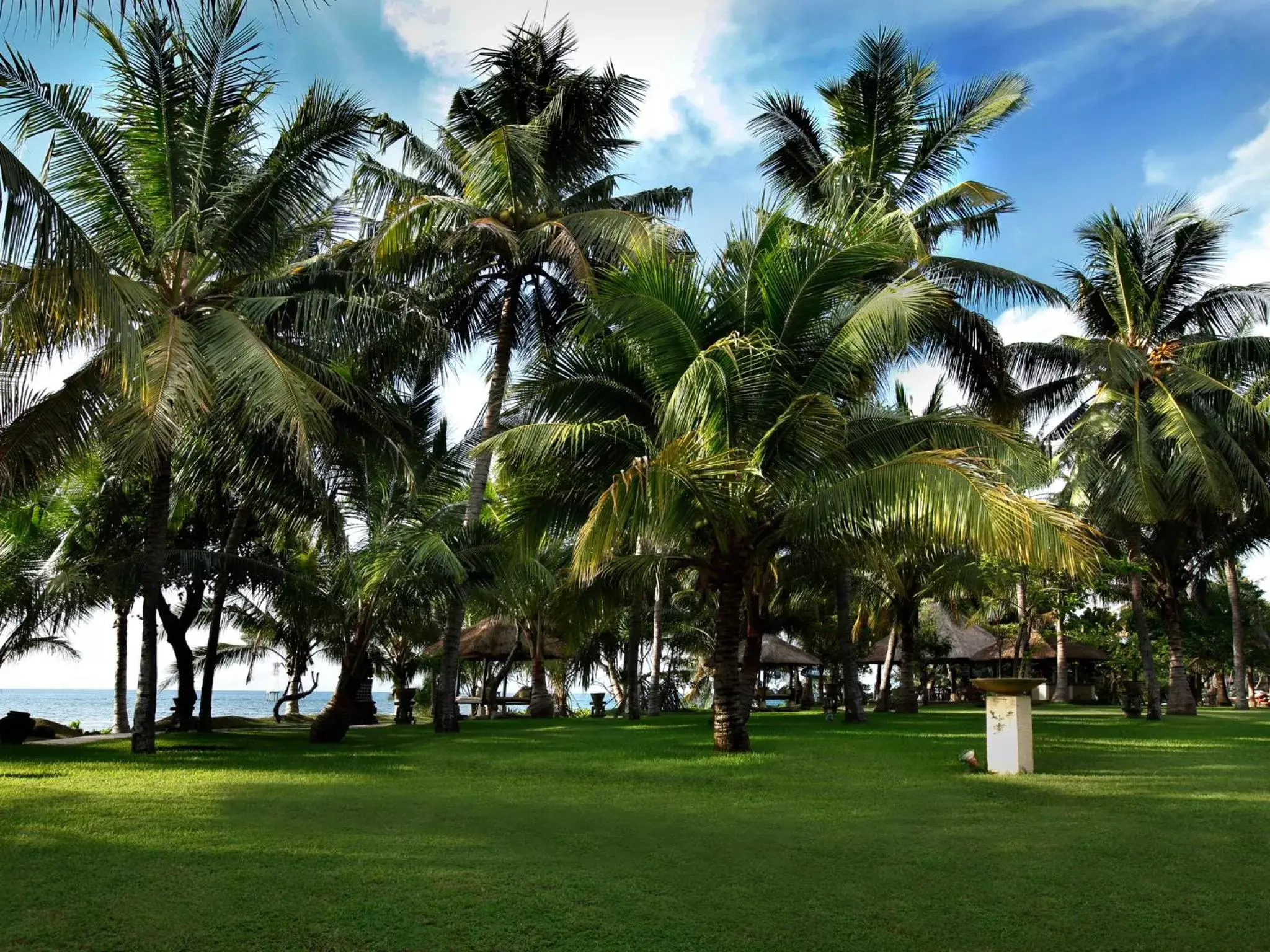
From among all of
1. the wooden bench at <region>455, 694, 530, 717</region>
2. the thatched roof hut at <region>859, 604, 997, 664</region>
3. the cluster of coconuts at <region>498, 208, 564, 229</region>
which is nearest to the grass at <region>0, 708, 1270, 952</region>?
the cluster of coconuts at <region>498, 208, 564, 229</region>

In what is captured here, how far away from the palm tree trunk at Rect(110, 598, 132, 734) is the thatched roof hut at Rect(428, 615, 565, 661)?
635 centimetres

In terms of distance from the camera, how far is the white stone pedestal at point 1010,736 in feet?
29.7

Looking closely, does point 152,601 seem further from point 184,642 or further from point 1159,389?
point 1159,389

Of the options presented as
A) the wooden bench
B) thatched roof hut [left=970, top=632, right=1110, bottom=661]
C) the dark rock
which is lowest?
the wooden bench

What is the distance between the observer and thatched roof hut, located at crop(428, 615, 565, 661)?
2259cm

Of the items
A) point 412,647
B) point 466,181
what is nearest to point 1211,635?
point 412,647

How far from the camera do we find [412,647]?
24.4 meters

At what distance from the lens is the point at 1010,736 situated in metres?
9.12

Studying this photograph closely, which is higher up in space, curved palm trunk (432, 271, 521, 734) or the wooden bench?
curved palm trunk (432, 271, 521, 734)

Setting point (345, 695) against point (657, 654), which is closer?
point (345, 695)

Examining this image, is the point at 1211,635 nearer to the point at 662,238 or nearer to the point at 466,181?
the point at 662,238

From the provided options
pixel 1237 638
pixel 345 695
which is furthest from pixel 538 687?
pixel 1237 638

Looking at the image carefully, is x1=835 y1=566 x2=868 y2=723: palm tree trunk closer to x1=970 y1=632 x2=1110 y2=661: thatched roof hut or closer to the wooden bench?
the wooden bench

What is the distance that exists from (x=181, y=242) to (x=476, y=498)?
5.86m
